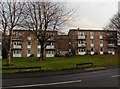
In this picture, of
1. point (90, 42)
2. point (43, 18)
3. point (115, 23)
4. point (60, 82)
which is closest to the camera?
point (60, 82)

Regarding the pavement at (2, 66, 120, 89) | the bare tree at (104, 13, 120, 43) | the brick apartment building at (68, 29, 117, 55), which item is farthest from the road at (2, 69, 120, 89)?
the brick apartment building at (68, 29, 117, 55)

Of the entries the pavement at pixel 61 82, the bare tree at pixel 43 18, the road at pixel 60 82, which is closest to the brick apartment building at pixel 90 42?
the bare tree at pixel 43 18

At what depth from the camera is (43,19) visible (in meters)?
40.3

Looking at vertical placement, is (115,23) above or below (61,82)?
above

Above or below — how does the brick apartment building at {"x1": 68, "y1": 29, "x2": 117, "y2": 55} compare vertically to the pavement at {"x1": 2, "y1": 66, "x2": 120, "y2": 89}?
above

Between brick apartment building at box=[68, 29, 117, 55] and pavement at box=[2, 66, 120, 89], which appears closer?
pavement at box=[2, 66, 120, 89]

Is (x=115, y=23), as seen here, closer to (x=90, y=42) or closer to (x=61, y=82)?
(x=90, y=42)

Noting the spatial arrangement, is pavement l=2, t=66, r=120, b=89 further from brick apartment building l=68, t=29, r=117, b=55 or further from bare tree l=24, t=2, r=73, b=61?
brick apartment building l=68, t=29, r=117, b=55

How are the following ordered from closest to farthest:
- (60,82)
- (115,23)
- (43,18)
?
(60,82) < (43,18) < (115,23)

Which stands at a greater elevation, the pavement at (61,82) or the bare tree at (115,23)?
the bare tree at (115,23)

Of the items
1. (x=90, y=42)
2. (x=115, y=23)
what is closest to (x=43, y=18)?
(x=115, y=23)

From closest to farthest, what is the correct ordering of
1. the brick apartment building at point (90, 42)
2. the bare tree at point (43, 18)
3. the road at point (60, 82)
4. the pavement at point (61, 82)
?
1. the pavement at point (61, 82)
2. the road at point (60, 82)
3. the bare tree at point (43, 18)
4. the brick apartment building at point (90, 42)

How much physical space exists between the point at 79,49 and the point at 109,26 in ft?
80.4

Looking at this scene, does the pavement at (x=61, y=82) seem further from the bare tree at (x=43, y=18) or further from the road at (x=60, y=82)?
the bare tree at (x=43, y=18)
